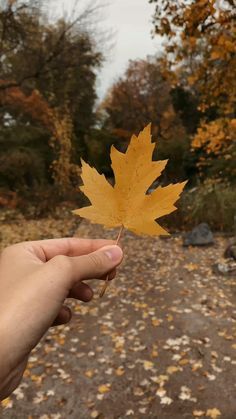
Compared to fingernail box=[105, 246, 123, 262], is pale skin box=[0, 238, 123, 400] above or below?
below

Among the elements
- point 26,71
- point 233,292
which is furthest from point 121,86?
point 233,292

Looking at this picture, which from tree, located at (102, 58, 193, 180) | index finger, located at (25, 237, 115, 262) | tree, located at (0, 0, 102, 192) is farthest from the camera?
tree, located at (102, 58, 193, 180)

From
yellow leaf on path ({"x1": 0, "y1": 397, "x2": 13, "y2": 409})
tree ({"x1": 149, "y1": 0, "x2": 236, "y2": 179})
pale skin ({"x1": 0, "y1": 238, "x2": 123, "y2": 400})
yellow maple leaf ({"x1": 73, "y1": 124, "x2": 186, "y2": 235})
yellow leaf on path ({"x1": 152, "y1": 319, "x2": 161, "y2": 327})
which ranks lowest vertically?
yellow leaf on path ({"x1": 0, "y1": 397, "x2": 13, "y2": 409})

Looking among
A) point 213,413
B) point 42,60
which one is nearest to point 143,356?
point 213,413

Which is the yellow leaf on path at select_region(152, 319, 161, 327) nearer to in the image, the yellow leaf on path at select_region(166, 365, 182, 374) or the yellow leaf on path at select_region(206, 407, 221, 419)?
the yellow leaf on path at select_region(166, 365, 182, 374)

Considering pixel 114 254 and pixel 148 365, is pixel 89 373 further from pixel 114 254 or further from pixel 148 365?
pixel 114 254

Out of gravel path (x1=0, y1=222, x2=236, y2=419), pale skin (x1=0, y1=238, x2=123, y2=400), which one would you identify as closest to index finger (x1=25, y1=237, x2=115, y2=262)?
pale skin (x1=0, y1=238, x2=123, y2=400)
